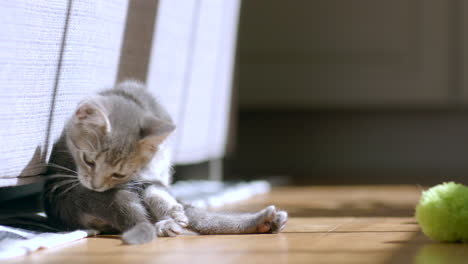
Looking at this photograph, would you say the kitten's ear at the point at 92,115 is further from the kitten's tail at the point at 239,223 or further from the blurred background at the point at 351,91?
the blurred background at the point at 351,91

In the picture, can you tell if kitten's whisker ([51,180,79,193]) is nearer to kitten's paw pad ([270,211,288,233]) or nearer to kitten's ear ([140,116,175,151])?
kitten's ear ([140,116,175,151])

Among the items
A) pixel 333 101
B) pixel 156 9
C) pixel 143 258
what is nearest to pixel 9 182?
pixel 143 258

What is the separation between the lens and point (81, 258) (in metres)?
1.03

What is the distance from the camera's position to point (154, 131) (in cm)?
130

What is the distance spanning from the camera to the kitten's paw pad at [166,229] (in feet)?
4.20

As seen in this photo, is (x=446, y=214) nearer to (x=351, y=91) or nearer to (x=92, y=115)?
(x=92, y=115)

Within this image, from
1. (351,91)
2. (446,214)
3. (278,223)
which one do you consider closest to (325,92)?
(351,91)

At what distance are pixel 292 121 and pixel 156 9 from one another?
1946mm

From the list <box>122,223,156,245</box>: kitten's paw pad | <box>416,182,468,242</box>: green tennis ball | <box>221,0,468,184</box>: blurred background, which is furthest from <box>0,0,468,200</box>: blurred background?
<box>416,182,468,242</box>: green tennis ball

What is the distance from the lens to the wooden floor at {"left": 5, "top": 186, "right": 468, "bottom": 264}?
102 centimetres

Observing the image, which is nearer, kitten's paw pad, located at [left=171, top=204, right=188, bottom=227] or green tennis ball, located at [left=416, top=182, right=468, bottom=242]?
green tennis ball, located at [left=416, top=182, right=468, bottom=242]

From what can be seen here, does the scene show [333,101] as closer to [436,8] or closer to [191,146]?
[436,8]

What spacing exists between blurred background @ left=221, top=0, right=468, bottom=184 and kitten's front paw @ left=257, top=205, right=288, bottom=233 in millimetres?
1666

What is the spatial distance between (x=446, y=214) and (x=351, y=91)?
2160 millimetres
